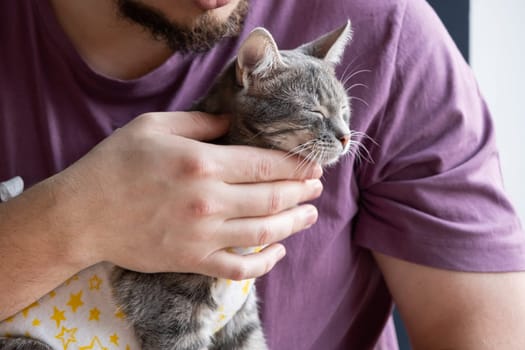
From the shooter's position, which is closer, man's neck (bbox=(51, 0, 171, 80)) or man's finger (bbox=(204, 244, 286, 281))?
man's finger (bbox=(204, 244, 286, 281))

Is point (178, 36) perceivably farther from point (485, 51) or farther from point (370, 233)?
point (485, 51)

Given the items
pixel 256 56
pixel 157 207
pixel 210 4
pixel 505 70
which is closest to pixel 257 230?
pixel 157 207

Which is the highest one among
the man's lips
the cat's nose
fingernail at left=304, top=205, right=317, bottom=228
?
the man's lips

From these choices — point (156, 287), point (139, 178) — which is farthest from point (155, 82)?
point (156, 287)

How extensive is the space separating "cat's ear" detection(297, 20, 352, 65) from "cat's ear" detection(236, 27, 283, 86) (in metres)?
0.10

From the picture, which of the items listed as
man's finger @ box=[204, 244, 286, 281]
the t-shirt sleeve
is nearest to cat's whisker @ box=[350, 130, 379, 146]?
the t-shirt sleeve

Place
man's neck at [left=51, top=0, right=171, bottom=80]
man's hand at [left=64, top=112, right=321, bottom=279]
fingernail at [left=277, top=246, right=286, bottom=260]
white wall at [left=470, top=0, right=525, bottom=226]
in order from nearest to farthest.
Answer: man's hand at [left=64, top=112, right=321, bottom=279], fingernail at [left=277, top=246, right=286, bottom=260], man's neck at [left=51, top=0, right=171, bottom=80], white wall at [left=470, top=0, right=525, bottom=226]

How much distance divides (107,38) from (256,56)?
0.34 m

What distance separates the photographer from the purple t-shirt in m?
1.06

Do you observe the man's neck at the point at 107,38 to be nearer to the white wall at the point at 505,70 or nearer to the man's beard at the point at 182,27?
the man's beard at the point at 182,27

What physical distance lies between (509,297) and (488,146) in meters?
0.26

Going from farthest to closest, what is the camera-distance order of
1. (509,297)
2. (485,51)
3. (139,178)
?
(485,51), (509,297), (139,178)

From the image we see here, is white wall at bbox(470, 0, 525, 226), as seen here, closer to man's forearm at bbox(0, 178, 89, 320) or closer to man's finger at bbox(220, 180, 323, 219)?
man's finger at bbox(220, 180, 323, 219)

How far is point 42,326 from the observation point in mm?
982
